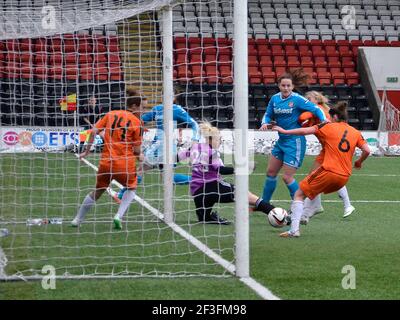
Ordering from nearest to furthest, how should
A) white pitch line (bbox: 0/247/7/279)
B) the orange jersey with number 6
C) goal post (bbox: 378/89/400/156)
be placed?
white pitch line (bbox: 0/247/7/279), the orange jersey with number 6, goal post (bbox: 378/89/400/156)

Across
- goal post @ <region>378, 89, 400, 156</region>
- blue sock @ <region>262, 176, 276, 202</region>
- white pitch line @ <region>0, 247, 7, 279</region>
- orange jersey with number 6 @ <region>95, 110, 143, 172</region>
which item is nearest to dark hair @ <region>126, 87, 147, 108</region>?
orange jersey with number 6 @ <region>95, 110, 143, 172</region>

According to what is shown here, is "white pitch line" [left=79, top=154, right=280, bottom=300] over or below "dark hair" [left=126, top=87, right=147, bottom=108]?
below

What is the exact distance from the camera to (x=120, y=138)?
31.3 ft

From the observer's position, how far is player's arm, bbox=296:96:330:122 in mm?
10047

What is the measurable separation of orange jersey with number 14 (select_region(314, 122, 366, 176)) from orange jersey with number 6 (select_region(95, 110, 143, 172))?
79.6 inches

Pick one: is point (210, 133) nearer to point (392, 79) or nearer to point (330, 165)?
point (330, 165)

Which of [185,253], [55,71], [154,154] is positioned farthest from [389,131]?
[185,253]

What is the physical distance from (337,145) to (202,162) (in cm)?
167

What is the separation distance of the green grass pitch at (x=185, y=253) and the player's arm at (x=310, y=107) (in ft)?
4.32

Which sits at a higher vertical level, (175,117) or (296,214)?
(175,117)

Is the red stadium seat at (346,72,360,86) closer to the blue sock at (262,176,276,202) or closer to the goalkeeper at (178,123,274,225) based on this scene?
the blue sock at (262,176,276,202)

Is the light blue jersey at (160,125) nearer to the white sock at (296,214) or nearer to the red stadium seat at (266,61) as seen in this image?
the white sock at (296,214)

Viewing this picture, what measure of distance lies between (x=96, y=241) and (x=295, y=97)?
3.20 m
